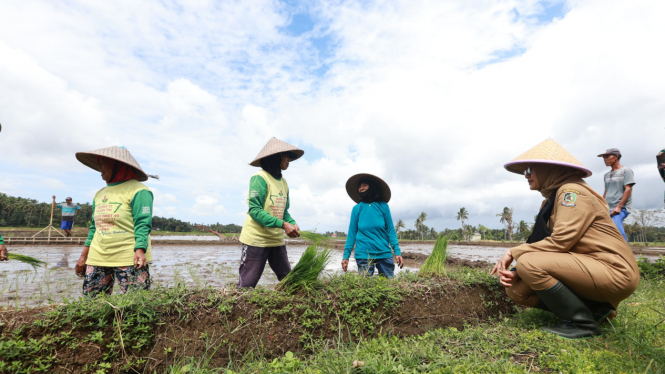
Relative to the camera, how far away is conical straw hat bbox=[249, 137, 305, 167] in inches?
135

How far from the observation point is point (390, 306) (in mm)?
2969

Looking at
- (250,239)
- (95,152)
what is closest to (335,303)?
(250,239)

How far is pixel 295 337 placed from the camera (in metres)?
2.57

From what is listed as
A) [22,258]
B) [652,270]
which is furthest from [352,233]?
[652,270]

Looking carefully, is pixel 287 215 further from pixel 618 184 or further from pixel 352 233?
pixel 618 184

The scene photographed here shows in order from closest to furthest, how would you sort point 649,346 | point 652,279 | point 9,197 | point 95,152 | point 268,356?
point 649,346, point 268,356, point 95,152, point 652,279, point 9,197

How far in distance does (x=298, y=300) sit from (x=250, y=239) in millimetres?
887

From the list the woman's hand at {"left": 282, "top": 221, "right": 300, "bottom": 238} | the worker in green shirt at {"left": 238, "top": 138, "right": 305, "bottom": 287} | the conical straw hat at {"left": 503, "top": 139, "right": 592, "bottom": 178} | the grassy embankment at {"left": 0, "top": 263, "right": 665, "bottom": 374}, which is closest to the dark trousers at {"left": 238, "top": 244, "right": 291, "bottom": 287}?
the worker in green shirt at {"left": 238, "top": 138, "right": 305, "bottom": 287}

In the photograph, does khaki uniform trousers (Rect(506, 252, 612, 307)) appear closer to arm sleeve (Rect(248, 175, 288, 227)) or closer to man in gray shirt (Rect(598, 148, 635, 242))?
arm sleeve (Rect(248, 175, 288, 227))

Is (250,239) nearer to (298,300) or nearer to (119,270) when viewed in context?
(298,300)

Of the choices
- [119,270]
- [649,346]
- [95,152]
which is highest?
[95,152]

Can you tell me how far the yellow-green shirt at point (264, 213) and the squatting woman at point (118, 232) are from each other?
92cm

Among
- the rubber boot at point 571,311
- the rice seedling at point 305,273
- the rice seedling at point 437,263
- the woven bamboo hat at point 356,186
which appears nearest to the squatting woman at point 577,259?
the rubber boot at point 571,311

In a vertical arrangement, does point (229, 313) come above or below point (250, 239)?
below
